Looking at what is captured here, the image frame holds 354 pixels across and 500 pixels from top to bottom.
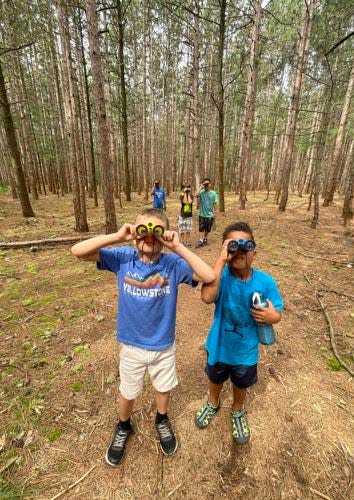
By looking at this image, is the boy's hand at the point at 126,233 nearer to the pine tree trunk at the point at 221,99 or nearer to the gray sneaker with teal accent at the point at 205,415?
the gray sneaker with teal accent at the point at 205,415

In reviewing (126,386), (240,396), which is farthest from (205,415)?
(126,386)

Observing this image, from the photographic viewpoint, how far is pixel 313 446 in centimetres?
240

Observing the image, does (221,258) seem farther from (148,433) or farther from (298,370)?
(298,370)

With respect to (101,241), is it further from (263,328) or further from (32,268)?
(32,268)

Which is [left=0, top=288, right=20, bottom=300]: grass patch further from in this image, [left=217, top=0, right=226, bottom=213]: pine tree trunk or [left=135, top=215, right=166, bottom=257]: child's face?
[left=217, top=0, right=226, bottom=213]: pine tree trunk

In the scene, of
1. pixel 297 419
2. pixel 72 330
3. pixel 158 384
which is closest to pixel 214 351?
pixel 158 384

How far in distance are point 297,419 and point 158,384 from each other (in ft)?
5.61

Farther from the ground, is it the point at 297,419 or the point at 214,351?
the point at 214,351

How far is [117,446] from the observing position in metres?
2.28

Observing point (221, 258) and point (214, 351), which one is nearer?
point (221, 258)

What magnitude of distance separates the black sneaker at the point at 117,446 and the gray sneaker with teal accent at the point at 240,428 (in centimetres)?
108

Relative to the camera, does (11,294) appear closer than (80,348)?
No

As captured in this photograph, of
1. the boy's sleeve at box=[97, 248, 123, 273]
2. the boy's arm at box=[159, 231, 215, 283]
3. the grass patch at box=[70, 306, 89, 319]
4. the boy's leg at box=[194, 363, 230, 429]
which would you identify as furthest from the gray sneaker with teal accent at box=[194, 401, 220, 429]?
the grass patch at box=[70, 306, 89, 319]

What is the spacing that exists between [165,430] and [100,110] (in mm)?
7031
